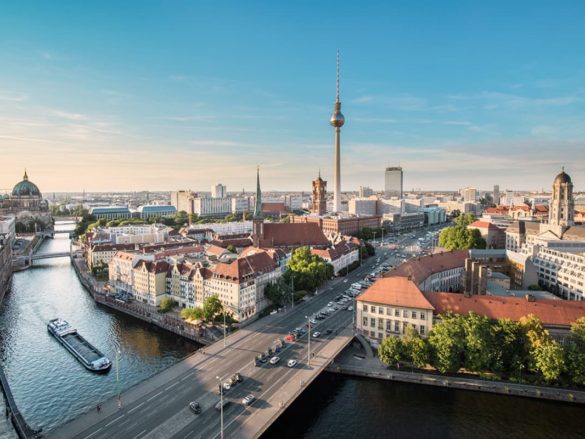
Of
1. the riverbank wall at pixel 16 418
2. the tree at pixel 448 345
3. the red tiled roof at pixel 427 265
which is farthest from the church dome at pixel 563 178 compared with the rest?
the riverbank wall at pixel 16 418

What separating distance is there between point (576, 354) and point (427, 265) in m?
37.3

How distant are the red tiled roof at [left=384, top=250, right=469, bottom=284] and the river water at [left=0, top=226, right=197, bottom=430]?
39.7 m

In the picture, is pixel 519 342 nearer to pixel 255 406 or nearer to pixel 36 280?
pixel 255 406

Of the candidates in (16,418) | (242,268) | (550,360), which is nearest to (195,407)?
(16,418)

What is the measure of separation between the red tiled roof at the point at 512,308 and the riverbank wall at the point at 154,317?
38.2 meters

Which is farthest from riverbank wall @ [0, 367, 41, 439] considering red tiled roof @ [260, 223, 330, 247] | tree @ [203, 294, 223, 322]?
red tiled roof @ [260, 223, 330, 247]

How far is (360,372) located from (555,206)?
104m

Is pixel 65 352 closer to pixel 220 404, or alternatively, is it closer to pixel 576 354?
pixel 220 404

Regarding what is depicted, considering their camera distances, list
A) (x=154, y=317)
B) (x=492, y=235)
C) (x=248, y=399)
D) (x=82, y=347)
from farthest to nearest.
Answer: (x=492, y=235) < (x=154, y=317) < (x=82, y=347) < (x=248, y=399)

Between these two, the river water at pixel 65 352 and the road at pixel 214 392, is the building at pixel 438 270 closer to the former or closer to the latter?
the road at pixel 214 392

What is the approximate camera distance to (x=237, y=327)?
6944 cm

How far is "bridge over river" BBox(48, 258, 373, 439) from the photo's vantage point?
127ft

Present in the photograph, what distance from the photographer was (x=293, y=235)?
132000mm

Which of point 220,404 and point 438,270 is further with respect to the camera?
point 438,270
